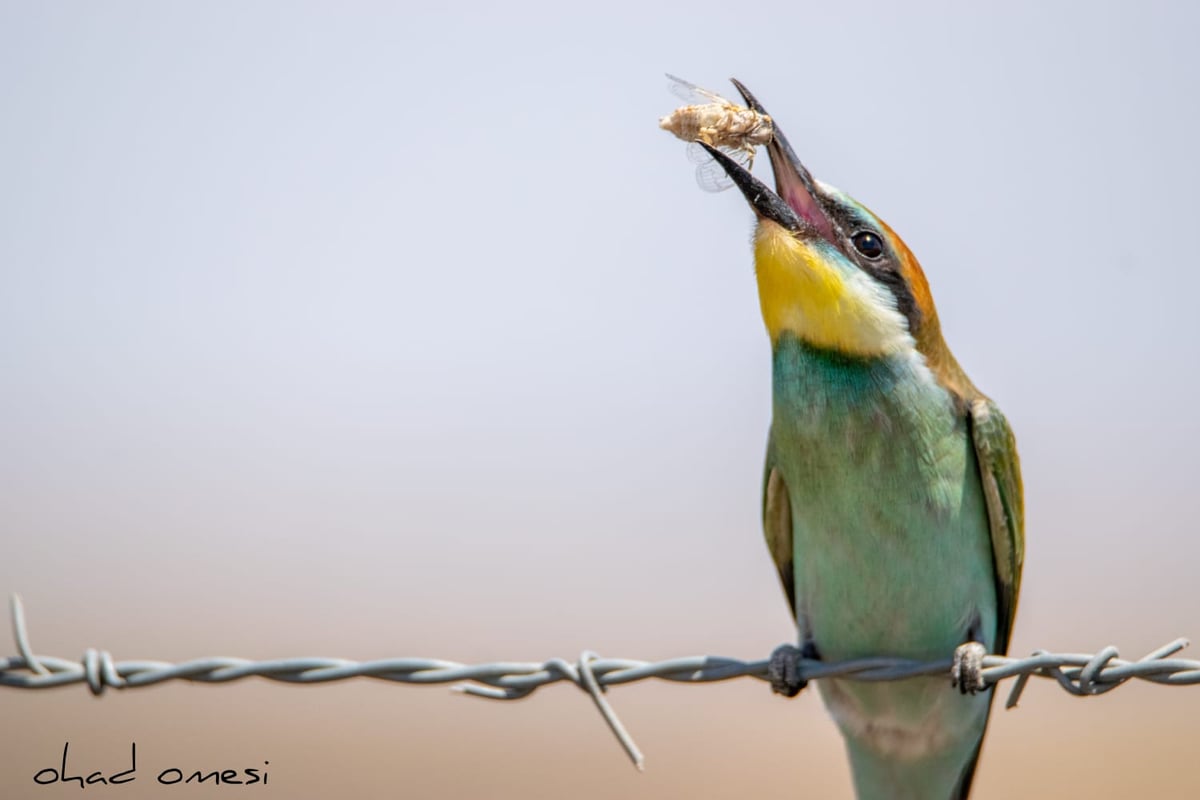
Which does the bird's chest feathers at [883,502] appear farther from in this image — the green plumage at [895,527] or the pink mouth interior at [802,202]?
the pink mouth interior at [802,202]

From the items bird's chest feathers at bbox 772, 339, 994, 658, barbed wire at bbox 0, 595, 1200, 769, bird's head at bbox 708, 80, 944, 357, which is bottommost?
barbed wire at bbox 0, 595, 1200, 769

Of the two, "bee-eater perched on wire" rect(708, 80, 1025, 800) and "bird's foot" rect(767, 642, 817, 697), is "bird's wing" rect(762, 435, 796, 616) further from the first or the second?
"bird's foot" rect(767, 642, 817, 697)

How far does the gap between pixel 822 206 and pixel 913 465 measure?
0.73 m

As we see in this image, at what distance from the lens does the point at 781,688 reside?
10.6ft

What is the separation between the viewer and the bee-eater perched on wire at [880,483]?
3.19 meters

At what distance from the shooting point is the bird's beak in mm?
3428

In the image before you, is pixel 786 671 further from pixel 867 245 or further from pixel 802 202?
pixel 802 202

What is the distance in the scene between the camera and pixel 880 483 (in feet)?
10.5

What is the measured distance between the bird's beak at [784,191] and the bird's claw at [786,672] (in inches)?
→ 40.7

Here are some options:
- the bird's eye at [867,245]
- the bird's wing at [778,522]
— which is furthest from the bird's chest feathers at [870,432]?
the bird's eye at [867,245]

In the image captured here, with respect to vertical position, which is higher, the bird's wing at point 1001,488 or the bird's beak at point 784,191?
the bird's beak at point 784,191

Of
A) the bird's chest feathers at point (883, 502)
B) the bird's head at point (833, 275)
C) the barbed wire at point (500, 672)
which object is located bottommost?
the barbed wire at point (500, 672)

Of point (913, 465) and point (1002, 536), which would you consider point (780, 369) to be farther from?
point (1002, 536)

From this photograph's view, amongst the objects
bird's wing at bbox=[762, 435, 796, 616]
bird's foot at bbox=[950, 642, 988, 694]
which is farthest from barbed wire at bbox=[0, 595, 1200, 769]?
bird's wing at bbox=[762, 435, 796, 616]
